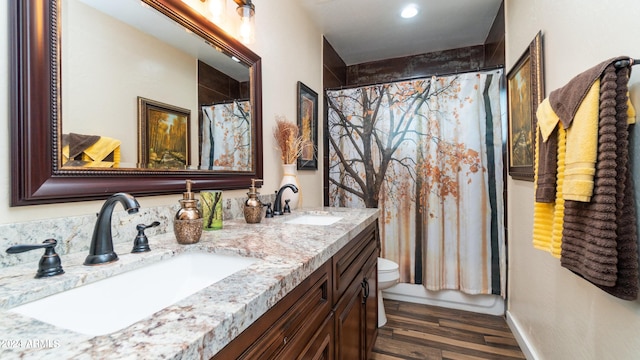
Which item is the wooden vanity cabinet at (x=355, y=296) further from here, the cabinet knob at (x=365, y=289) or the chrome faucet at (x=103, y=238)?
the chrome faucet at (x=103, y=238)

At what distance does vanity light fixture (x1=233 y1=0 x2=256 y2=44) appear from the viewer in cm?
140

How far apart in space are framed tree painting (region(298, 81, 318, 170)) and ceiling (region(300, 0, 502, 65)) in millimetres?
651

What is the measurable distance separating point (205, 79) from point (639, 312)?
177cm

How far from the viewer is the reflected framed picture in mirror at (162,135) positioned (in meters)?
1.00

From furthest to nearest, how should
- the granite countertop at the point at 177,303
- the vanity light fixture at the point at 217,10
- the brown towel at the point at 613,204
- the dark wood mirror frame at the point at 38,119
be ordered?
the vanity light fixture at the point at 217,10, the brown towel at the point at 613,204, the dark wood mirror frame at the point at 38,119, the granite countertop at the point at 177,303

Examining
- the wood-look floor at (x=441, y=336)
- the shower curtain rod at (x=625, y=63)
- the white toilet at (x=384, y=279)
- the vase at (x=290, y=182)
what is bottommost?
the wood-look floor at (x=441, y=336)

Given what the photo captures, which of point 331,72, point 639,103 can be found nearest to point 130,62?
point 639,103

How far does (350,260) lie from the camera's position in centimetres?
118

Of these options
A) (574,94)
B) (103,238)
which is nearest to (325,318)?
(103,238)

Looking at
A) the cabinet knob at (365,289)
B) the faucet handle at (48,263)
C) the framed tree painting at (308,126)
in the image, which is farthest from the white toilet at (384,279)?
the faucet handle at (48,263)

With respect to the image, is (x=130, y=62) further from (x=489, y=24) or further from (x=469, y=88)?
(x=489, y=24)

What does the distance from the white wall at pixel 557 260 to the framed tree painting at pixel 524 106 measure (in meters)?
0.07

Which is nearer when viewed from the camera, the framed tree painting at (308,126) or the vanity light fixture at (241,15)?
the vanity light fixture at (241,15)

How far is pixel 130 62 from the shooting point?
3.17 feet
